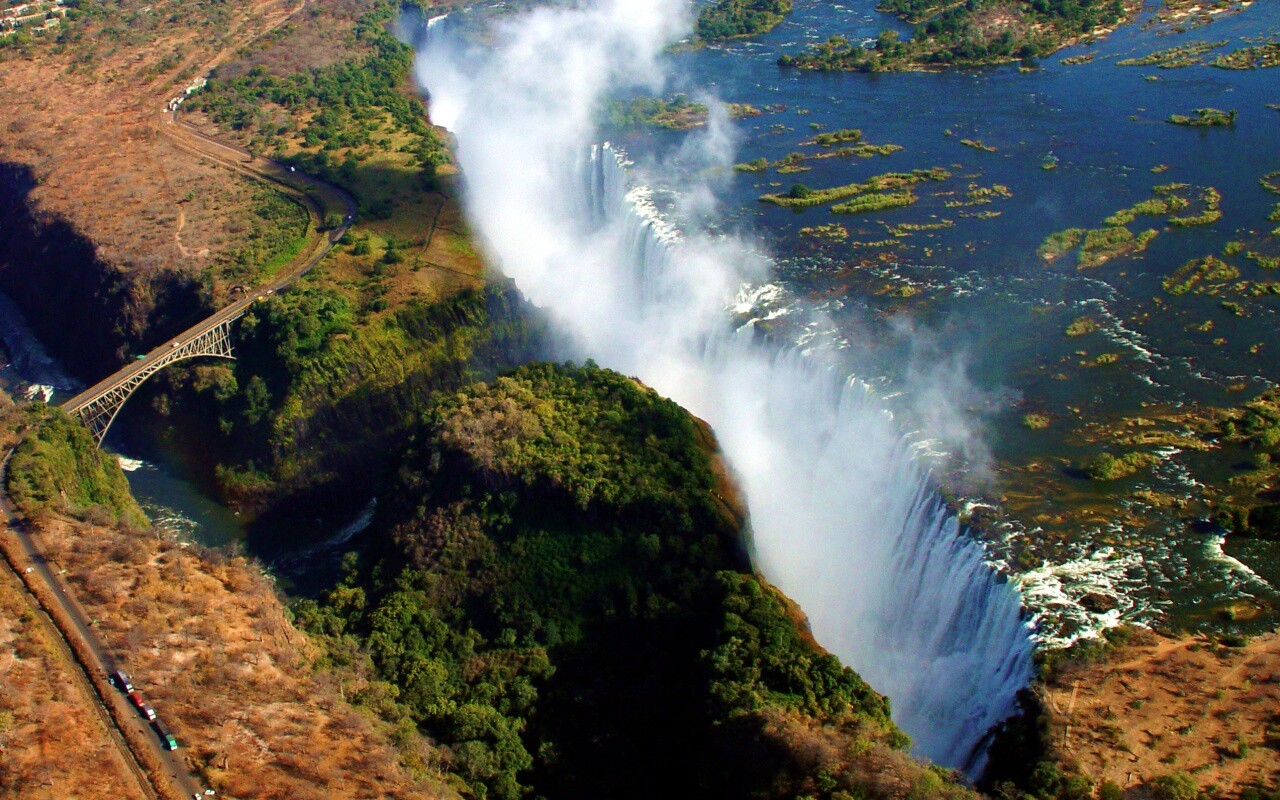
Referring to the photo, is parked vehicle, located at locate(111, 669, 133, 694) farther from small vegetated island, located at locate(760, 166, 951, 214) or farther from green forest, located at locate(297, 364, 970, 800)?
small vegetated island, located at locate(760, 166, 951, 214)

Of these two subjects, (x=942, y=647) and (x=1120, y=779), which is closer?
(x=1120, y=779)

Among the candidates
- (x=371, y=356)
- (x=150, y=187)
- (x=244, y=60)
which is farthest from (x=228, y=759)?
(x=244, y=60)

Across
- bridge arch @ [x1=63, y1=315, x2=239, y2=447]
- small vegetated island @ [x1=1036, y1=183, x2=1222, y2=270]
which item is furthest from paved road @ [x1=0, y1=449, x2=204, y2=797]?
small vegetated island @ [x1=1036, y1=183, x2=1222, y2=270]

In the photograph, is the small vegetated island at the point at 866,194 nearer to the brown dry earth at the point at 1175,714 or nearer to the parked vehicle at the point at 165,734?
the brown dry earth at the point at 1175,714

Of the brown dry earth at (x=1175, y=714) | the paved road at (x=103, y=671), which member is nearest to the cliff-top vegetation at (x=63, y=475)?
the paved road at (x=103, y=671)

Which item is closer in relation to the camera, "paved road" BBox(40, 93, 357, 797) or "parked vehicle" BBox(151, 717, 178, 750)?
"parked vehicle" BBox(151, 717, 178, 750)

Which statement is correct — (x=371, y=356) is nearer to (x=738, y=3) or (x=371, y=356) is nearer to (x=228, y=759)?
(x=228, y=759)

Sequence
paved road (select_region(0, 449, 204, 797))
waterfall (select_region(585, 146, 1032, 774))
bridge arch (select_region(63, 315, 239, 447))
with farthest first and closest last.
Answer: bridge arch (select_region(63, 315, 239, 447))
waterfall (select_region(585, 146, 1032, 774))
paved road (select_region(0, 449, 204, 797))
